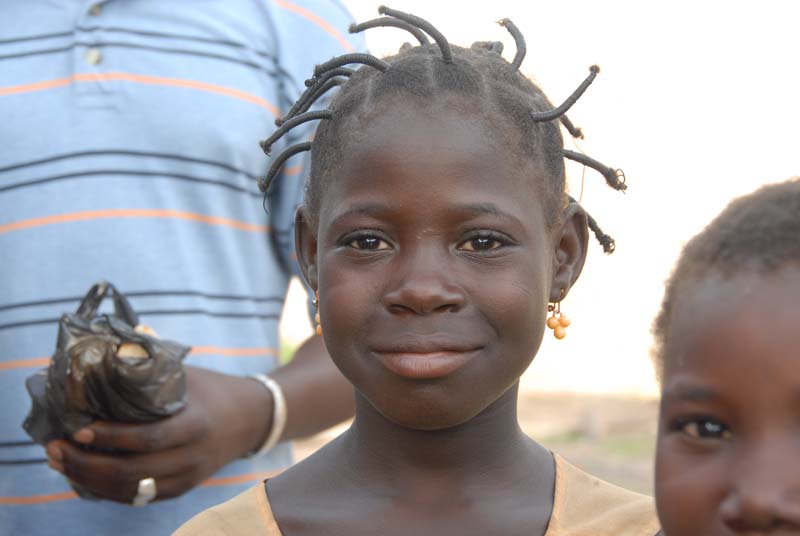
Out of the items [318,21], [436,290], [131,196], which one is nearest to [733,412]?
[436,290]

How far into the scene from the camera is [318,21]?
3.28 m

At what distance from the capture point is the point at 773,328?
1705 mm

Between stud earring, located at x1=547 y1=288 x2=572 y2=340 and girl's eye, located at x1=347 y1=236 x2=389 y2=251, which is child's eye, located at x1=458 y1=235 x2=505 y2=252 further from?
stud earring, located at x1=547 y1=288 x2=572 y2=340

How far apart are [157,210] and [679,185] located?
344 inches

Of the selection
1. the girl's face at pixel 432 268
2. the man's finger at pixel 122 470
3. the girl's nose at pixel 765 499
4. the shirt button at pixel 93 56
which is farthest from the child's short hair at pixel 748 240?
the shirt button at pixel 93 56

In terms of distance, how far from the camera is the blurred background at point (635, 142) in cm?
977

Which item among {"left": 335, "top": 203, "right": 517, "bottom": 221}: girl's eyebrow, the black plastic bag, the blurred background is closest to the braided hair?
{"left": 335, "top": 203, "right": 517, "bottom": 221}: girl's eyebrow

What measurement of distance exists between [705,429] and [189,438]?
1365 mm

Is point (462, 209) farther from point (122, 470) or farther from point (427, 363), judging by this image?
point (122, 470)

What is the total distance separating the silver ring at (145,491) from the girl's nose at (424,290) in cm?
81

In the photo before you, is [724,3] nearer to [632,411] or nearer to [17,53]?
[632,411]

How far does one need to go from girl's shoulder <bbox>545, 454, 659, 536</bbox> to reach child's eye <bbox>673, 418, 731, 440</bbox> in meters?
0.64

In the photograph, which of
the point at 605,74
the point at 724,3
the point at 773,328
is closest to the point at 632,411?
the point at 605,74

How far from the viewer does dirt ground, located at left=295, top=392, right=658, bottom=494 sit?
316 inches
